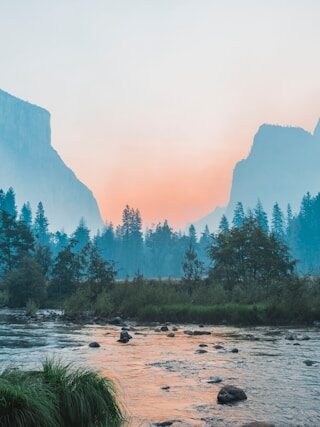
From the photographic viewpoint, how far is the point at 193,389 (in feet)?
42.6

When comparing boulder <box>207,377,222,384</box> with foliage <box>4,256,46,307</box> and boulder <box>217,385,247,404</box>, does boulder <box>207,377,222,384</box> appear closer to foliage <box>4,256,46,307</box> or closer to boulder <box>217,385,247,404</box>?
boulder <box>217,385,247,404</box>

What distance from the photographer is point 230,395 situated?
38.2 ft

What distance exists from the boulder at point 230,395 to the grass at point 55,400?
3.25 m

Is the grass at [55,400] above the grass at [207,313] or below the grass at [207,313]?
below

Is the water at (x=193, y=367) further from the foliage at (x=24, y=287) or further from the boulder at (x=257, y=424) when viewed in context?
the foliage at (x=24, y=287)

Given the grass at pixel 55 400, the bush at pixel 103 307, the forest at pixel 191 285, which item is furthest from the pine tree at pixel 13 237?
the grass at pixel 55 400

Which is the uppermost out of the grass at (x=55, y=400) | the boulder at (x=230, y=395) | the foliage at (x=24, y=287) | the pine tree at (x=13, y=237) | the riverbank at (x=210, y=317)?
the pine tree at (x=13, y=237)

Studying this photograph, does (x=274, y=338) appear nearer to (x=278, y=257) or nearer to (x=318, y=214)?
(x=278, y=257)

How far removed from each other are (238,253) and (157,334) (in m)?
26.1

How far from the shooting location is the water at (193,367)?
10.7 metres

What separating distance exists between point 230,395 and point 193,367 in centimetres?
480

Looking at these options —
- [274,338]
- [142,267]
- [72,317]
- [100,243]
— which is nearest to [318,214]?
[142,267]

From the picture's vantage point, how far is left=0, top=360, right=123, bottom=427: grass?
729 cm

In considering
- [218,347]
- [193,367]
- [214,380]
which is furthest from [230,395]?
[218,347]
